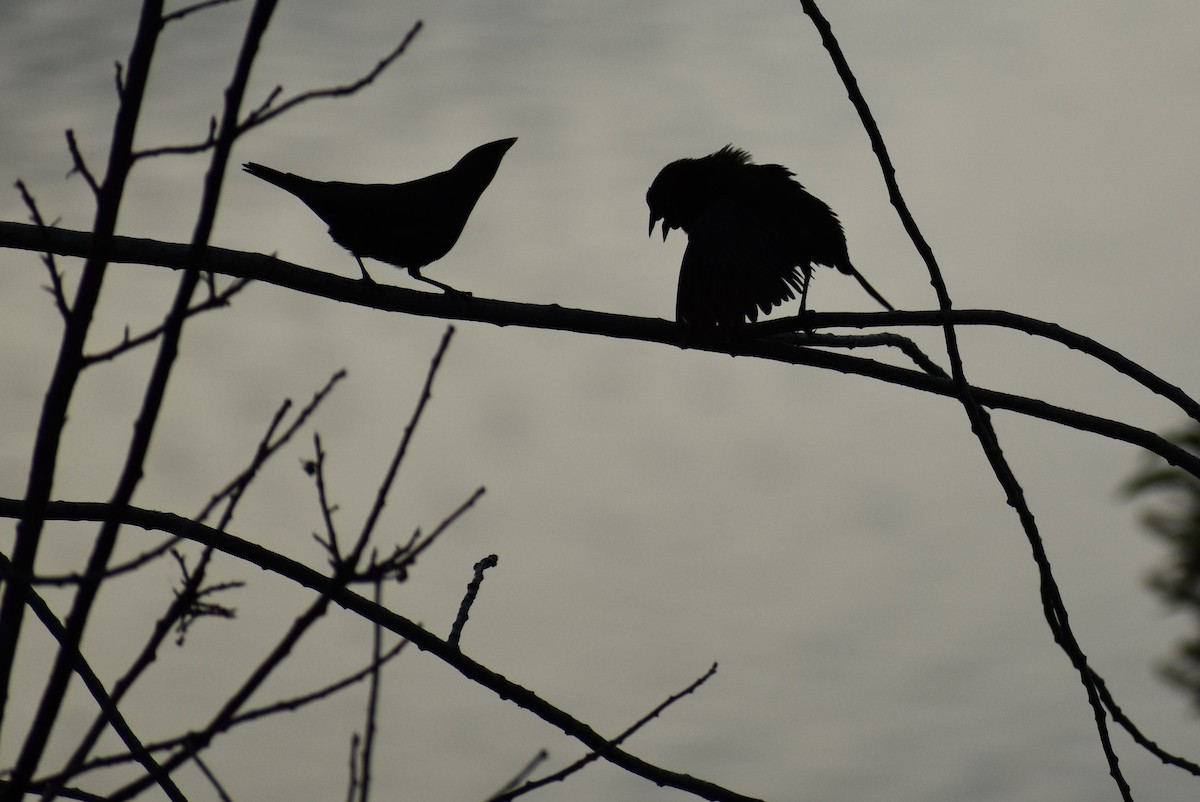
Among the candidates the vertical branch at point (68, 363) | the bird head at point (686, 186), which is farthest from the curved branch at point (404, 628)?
the bird head at point (686, 186)

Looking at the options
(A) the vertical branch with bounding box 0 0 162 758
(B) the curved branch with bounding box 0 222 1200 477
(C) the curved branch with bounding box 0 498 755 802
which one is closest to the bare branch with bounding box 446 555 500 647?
(C) the curved branch with bounding box 0 498 755 802

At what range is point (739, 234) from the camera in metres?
4.65

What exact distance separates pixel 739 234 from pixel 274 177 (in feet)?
5.81

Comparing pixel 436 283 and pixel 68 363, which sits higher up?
pixel 436 283

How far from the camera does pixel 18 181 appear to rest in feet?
5.61

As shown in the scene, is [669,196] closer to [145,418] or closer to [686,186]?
[686,186]

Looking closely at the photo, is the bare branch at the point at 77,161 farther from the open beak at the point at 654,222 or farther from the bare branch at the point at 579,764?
the open beak at the point at 654,222

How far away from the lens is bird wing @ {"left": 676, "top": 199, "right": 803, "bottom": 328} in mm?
3924

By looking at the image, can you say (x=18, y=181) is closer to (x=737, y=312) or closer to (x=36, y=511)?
(x=36, y=511)

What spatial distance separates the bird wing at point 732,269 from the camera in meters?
3.92

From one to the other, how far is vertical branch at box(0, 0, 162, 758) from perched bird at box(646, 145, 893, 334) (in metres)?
2.21

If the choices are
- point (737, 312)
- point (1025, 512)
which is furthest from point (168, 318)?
point (737, 312)

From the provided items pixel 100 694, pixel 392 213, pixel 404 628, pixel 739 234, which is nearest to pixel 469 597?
pixel 404 628

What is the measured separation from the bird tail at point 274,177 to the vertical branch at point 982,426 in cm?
240
